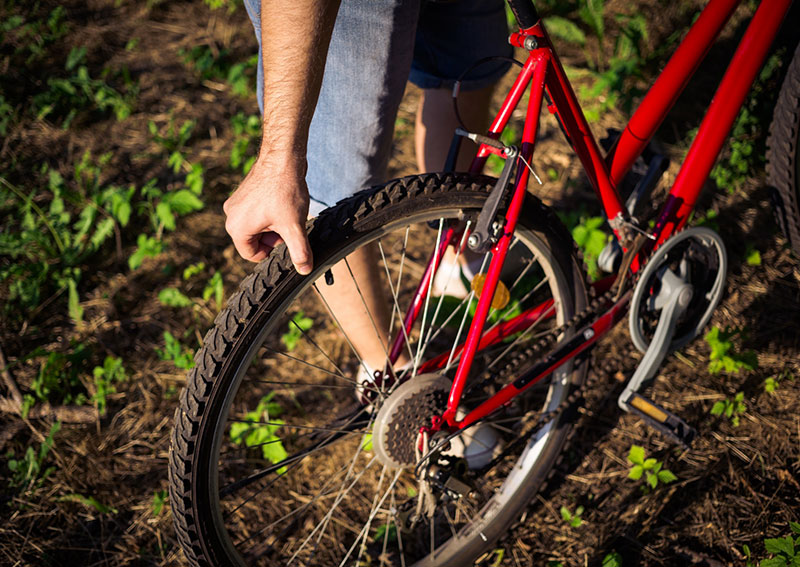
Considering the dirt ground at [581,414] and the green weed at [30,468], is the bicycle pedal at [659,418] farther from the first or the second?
the green weed at [30,468]

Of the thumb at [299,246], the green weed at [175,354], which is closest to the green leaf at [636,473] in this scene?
the thumb at [299,246]

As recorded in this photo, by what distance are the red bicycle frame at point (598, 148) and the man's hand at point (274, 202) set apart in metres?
0.48

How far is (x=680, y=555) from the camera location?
6.18 ft

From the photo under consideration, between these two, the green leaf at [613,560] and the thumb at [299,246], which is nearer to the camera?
the thumb at [299,246]

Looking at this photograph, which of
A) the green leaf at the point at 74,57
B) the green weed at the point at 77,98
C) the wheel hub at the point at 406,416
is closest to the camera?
the wheel hub at the point at 406,416

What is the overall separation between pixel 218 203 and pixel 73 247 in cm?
71

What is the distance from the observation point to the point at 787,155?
2082mm

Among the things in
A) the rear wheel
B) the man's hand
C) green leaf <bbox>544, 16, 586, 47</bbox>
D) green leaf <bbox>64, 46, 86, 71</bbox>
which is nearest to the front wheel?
the man's hand

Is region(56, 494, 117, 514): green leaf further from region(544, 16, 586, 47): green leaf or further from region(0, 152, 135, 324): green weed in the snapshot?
region(544, 16, 586, 47): green leaf

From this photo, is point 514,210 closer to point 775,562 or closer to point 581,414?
point 581,414

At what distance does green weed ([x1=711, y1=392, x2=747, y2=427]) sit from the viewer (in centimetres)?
215

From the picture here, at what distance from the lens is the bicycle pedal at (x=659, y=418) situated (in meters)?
1.97

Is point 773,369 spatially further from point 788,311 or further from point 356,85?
point 356,85

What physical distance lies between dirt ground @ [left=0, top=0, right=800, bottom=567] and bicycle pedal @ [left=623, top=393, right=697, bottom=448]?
134 millimetres
